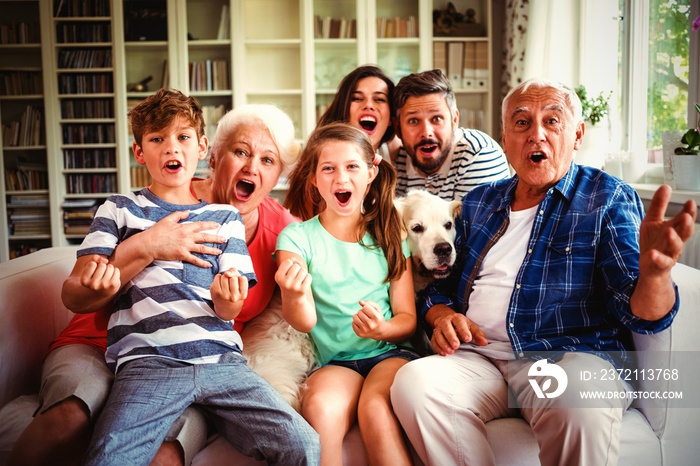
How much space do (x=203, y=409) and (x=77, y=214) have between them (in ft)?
13.2

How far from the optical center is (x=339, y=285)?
148 cm

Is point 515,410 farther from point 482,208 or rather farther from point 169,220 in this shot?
point 169,220

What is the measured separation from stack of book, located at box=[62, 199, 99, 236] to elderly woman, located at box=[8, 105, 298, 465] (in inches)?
135

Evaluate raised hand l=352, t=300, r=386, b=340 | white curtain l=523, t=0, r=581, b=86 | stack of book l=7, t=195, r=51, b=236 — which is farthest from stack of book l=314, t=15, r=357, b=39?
raised hand l=352, t=300, r=386, b=340

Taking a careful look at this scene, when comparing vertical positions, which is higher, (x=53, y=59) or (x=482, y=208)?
(x=53, y=59)

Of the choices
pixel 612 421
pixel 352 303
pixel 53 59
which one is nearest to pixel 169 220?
pixel 352 303

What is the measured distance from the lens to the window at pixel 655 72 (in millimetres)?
2555

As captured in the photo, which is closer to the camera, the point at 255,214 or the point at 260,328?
the point at 260,328

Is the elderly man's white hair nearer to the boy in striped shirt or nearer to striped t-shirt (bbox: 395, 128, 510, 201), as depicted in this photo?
striped t-shirt (bbox: 395, 128, 510, 201)

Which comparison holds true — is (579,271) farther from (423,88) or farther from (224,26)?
(224,26)

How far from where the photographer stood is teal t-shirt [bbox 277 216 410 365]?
146 cm

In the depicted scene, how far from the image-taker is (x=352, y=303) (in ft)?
4.82

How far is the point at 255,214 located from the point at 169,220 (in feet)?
1.27

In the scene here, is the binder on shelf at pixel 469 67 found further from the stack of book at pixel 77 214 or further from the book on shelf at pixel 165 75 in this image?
the stack of book at pixel 77 214
